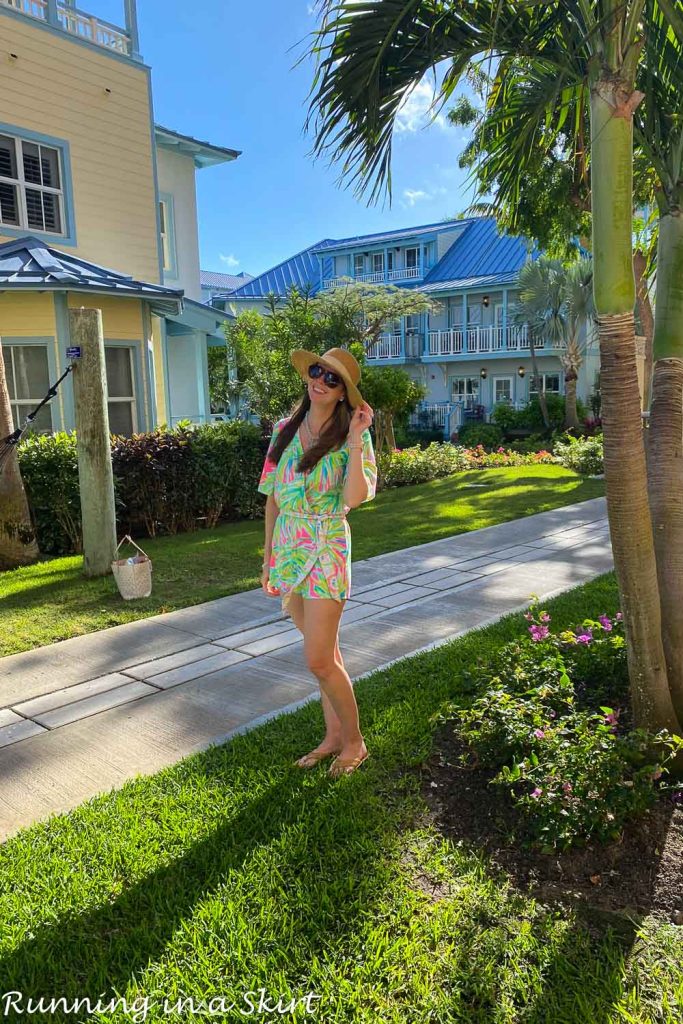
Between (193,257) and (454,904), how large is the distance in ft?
54.4

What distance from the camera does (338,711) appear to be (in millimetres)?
3223

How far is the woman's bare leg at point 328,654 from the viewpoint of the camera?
3062 millimetres

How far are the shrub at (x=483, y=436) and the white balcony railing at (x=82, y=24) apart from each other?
604 inches

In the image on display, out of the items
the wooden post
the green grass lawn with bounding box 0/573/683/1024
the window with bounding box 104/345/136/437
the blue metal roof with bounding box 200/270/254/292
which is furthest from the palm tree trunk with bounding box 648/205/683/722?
the blue metal roof with bounding box 200/270/254/292

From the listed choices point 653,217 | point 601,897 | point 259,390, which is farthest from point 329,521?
point 259,390

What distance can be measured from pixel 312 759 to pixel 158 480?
6.02 meters

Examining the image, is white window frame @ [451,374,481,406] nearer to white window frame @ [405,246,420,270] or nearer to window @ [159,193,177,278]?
white window frame @ [405,246,420,270]

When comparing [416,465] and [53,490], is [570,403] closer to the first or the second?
[416,465]

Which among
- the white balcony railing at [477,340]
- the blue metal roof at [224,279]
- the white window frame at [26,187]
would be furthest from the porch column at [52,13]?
the blue metal roof at [224,279]

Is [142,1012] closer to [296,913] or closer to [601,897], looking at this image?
[296,913]

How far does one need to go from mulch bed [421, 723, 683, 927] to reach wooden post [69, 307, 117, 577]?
186 inches

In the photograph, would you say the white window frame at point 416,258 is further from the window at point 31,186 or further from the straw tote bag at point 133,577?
the straw tote bag at point 133,577

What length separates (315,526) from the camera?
122 inches

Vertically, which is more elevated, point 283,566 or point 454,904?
point 283,566
